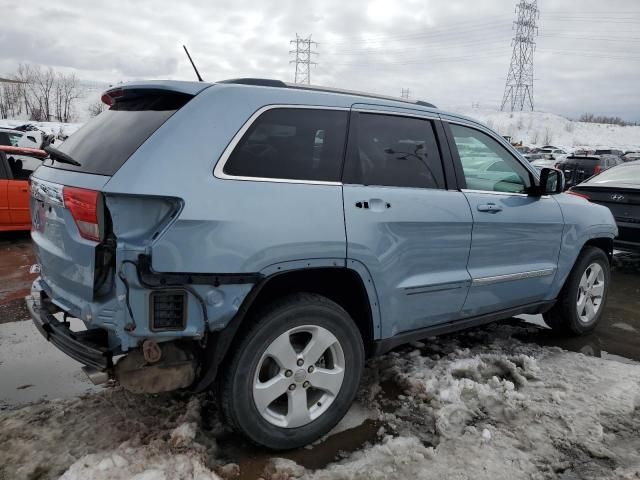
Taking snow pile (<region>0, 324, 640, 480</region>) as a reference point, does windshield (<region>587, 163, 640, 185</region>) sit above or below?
above

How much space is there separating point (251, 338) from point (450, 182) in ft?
5.74

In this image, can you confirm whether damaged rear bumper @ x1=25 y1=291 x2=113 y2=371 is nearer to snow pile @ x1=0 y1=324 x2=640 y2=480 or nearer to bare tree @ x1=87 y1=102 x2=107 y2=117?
snow pile @ x1=0 y1=324 x2=640 y2=480

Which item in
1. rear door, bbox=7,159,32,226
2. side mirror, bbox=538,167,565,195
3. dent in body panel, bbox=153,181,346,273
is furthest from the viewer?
rear door, bbox=7,159,32,226

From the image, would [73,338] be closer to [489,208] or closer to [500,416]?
[500,416]

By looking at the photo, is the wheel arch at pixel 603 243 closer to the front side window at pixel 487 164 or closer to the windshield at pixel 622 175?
the front side window at pixel 487 164

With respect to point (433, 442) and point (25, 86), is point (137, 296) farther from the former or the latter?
point (25, 86)

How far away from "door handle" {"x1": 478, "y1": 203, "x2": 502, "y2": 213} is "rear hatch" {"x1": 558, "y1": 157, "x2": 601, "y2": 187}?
45.5 ft

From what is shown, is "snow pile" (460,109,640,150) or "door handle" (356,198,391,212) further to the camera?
"snow pile" (460,109,640,150)

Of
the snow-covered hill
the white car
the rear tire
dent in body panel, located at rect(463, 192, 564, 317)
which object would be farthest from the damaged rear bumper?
the snow-covered hill

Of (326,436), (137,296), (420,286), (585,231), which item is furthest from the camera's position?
(585,231)

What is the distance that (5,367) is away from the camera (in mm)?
3846

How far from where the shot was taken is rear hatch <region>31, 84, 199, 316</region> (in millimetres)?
2393

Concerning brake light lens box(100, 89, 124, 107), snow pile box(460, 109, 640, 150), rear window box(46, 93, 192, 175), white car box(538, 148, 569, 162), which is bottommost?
rear window box(46, 93, 192, 175)

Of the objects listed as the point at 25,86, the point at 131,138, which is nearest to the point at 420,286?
the point at 131,138
